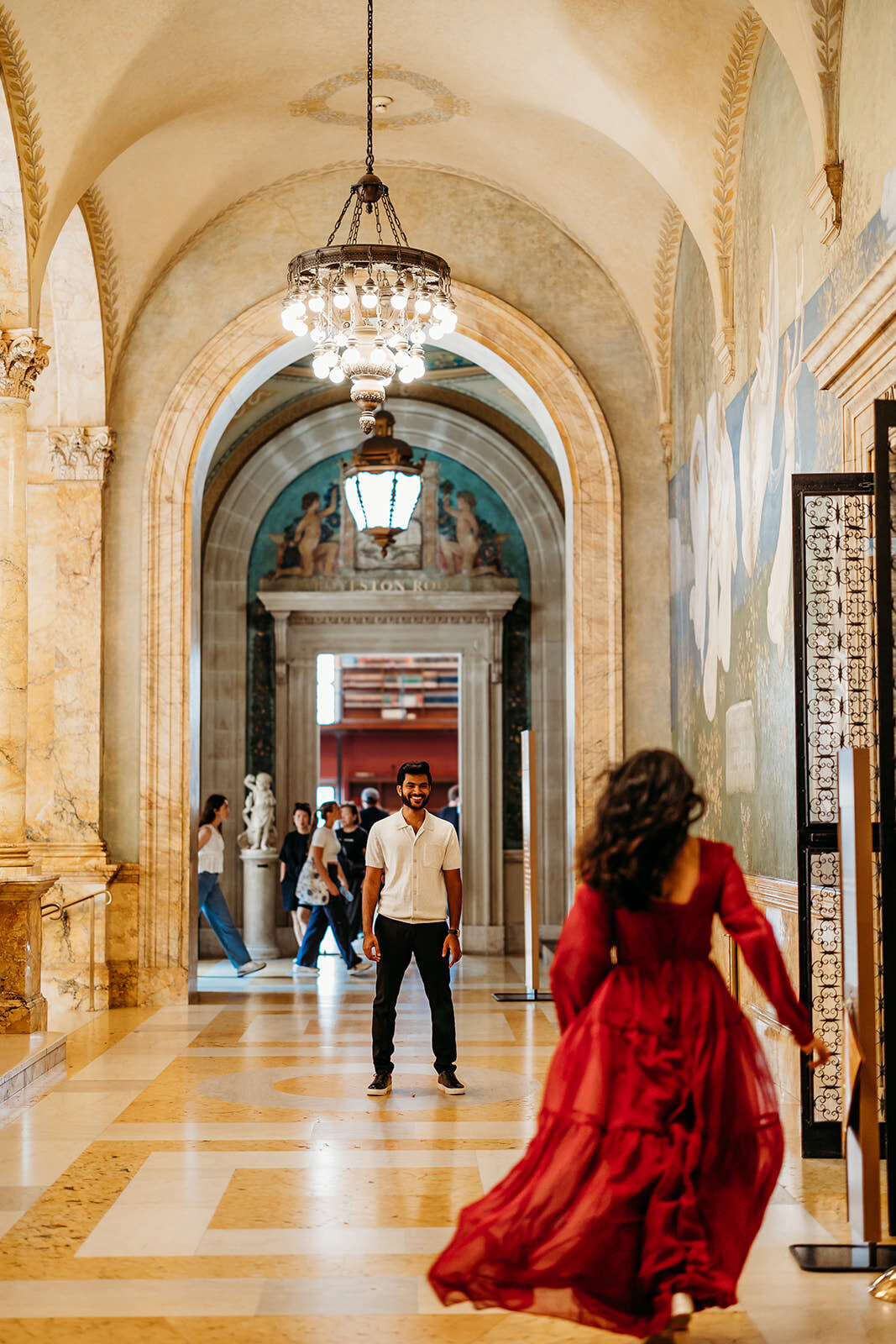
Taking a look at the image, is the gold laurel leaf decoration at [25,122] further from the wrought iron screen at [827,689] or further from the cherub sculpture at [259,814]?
the cherub sculpture at [259,814]

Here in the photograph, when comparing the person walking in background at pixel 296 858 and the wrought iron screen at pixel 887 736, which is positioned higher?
the wrought iron screen at pixel 887 736

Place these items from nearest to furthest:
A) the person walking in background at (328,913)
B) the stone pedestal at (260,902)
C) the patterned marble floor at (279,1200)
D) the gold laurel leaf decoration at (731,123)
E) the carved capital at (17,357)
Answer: the patterned marble floor at (279,1200) < the gold laurel leaf decoration at (731,123) < the carved capital at (17,357) < the person walking in background at (328,913) < the stone pedestal at (260,902)

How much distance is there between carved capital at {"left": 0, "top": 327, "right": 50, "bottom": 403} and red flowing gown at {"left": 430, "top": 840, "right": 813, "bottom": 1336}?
584 centimetres

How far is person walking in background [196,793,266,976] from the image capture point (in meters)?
11.1

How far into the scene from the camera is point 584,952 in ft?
11.0

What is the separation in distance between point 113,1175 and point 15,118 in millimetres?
5746

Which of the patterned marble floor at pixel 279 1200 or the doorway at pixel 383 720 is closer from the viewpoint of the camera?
the patterned marble floor at pixel 279 1200

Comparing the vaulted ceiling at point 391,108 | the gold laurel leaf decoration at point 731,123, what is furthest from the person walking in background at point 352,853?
the gold laurel leaf decoration at point 731,123

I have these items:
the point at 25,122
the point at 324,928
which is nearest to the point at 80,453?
the point at 25,122

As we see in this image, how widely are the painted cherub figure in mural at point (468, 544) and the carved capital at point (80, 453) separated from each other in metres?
5.61

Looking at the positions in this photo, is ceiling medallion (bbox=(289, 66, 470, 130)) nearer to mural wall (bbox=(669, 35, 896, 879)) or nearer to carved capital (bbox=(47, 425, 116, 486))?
mural wall (bbox=(669, 35, 896, 879))

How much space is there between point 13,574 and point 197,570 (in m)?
2.72

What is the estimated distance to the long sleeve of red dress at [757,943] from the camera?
10.8 feet

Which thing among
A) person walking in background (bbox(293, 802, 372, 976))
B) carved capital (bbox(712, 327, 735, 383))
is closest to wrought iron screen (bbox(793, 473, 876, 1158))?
carved capital (bbox(712, 327, 735, 383))
